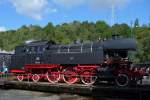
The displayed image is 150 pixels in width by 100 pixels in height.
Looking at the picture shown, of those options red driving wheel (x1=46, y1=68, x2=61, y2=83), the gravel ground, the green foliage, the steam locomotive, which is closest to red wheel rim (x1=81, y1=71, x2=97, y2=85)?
the steam locomotive

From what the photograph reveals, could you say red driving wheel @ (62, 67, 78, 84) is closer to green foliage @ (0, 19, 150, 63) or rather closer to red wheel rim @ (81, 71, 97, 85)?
red wheel rim @ (81, 71, 97, 85)

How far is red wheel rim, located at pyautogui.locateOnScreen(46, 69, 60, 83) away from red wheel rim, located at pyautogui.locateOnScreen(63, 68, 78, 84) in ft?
1.66

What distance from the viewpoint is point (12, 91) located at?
23.2 metres

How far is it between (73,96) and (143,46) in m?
47.7

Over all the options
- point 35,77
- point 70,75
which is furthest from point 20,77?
point 70,75

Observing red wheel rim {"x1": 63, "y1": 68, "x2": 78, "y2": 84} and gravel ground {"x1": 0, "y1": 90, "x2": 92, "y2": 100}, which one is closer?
gravel ground {"x1": 0, "y1": 90, "x2": 92, "y2": 100}

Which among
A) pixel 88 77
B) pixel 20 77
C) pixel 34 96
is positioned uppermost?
pixel 88 77

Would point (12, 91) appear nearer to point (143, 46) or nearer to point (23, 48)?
point (23, 48)

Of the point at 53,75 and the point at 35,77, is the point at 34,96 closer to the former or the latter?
the point at 53,75

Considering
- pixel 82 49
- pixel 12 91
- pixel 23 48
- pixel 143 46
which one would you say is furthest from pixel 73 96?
pixel 143 46

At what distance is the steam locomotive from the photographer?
64.7 feet

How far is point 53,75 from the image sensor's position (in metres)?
22.5

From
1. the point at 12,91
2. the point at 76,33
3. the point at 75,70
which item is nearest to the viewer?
the point at 75,70

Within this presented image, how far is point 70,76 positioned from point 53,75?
1.46m
